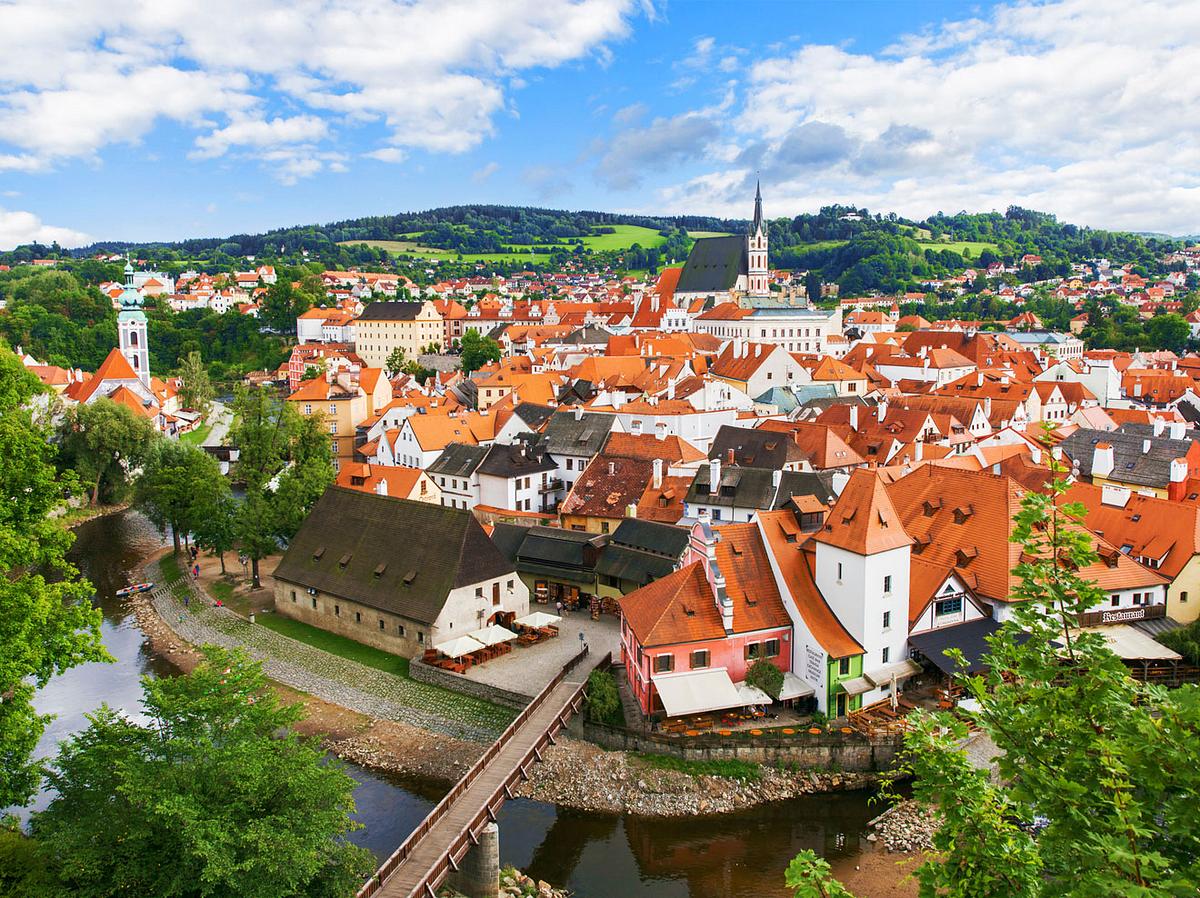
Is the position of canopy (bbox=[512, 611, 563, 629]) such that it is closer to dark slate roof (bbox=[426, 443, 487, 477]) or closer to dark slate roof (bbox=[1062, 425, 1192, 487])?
dark slate roof (bbox=[426, 443, 487, 477])

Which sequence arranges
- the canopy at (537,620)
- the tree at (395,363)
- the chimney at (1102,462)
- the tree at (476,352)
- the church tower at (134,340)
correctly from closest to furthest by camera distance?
1. the canopy at (537,620)
2. the chimney at (1102,462)
3. the tree at (476,352)
4. the church tower at (134,340)
5. the tree at (395,363)

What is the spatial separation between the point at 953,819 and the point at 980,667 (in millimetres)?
17812

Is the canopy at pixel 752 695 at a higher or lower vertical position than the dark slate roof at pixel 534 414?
lower

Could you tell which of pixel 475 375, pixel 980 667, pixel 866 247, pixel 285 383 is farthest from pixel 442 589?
pixel 866 247

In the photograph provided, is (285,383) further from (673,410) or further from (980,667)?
(980,667)

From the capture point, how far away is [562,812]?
22094 mm

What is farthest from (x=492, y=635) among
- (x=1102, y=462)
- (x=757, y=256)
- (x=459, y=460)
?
(x=757, y=256)

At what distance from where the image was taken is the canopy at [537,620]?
3048 centimetres

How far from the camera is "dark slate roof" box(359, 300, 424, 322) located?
105188 mm

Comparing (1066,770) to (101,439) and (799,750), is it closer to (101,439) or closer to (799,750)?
(799,750)

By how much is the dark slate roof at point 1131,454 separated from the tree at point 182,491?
39164 mm

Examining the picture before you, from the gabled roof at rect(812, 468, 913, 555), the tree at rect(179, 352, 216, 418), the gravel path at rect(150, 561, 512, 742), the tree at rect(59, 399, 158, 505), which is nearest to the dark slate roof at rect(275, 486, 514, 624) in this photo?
the gravel path at rect(150, 561, 512, 742)

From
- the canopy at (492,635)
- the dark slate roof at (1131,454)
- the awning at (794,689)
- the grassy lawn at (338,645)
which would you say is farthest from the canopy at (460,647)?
the dark slate roof at (1131,454)

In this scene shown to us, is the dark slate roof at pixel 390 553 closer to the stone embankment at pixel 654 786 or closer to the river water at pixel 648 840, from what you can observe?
the river water at pixel 648 840
